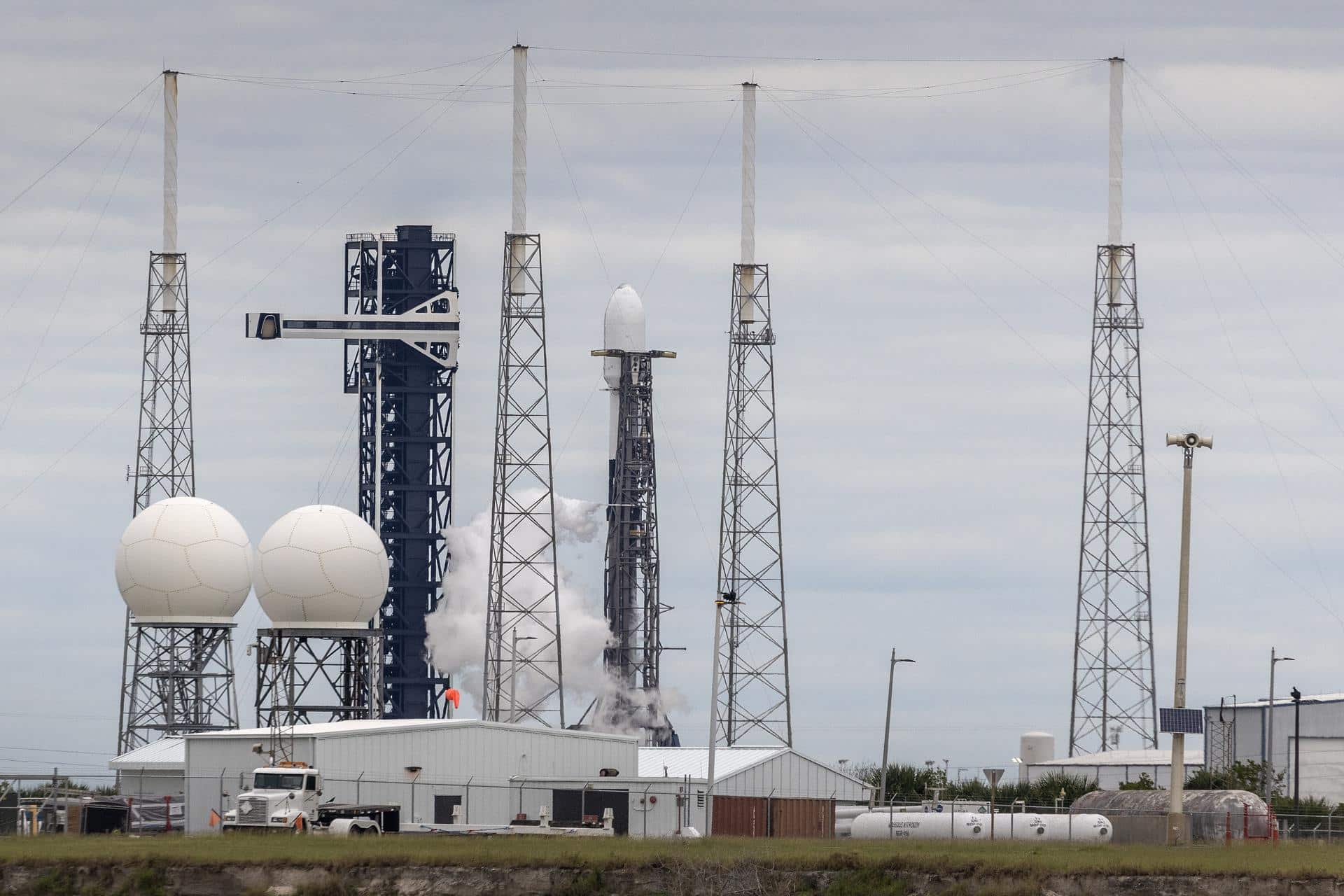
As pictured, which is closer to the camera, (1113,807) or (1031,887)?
(1031,887)

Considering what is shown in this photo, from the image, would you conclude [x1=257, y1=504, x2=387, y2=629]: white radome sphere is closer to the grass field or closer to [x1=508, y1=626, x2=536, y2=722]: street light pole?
[x1=508, y1=626, x2=536, y2=722]: street light pole

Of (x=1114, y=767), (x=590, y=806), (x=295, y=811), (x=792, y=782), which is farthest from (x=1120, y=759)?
(x=295, y=811)

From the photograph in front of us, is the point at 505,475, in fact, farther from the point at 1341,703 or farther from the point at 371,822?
the point at 1341,703

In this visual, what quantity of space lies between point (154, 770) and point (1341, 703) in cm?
5443

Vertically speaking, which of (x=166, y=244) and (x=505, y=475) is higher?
(x=166, y=244)

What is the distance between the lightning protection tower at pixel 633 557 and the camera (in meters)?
91.0

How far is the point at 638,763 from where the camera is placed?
71688 millimetres

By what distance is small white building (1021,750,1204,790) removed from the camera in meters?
81.9

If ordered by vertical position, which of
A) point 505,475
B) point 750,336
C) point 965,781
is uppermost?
point 750,336

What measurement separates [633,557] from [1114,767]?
77.9ft

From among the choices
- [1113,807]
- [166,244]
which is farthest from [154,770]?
[1113,807]

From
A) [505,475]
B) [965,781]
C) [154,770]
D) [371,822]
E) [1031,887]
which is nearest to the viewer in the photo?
[1031,887]

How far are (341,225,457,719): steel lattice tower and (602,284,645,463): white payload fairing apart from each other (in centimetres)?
733

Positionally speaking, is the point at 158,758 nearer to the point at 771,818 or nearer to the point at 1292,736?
the point at 771,818
